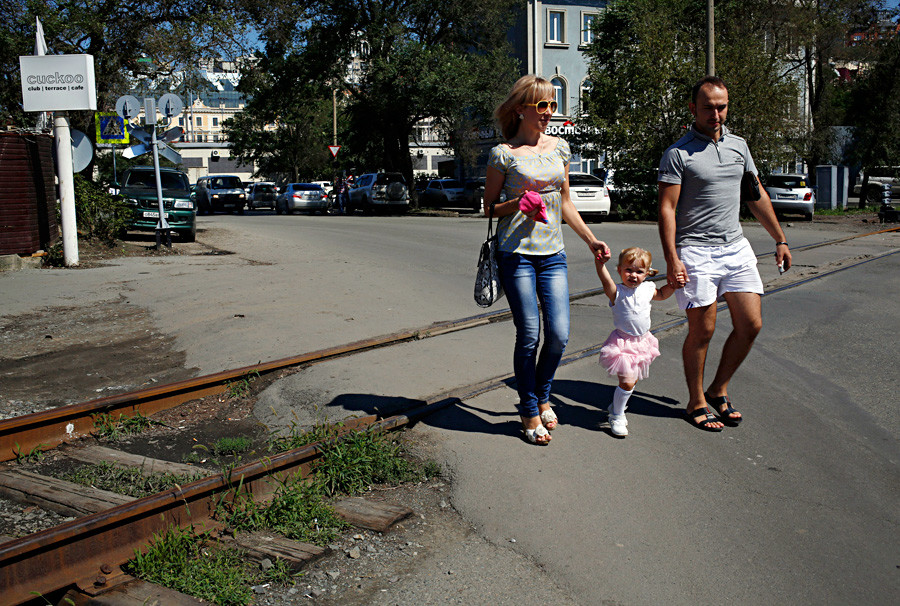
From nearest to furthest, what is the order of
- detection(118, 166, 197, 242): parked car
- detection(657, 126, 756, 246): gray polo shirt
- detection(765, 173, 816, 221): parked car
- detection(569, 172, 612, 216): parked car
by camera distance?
detection(657, 126, 756, 246): gray polo shirt → detection(118, 166, 197, 242): parked car → detection(569, 172, 612, 216): parked car → detection(765, 173, 816, 221): parked car

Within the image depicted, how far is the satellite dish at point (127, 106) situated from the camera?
1575 centimetres

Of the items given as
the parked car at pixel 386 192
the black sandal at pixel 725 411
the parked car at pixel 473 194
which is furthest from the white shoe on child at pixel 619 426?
the parked car at pixel 473 194

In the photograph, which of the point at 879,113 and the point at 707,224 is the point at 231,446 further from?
the point at 879,113

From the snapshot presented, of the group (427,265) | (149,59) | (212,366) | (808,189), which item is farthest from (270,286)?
(808,189)

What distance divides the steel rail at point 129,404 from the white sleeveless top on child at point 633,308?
113 inches

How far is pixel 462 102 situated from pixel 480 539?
2990 cm

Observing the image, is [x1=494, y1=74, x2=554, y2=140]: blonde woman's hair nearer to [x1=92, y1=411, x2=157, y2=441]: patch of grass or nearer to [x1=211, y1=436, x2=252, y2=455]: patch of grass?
[x1=211, y1=436, x2=252, y2=455]: patch of grass

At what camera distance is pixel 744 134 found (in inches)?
1011

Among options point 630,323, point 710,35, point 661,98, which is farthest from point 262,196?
point 630,323

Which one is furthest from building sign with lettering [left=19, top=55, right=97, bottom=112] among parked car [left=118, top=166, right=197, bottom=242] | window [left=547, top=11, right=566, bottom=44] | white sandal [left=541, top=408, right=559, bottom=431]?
window [left=547, top=11, right=566, bottom=44]

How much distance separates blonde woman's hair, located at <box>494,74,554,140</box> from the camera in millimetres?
4301

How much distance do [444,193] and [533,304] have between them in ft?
117

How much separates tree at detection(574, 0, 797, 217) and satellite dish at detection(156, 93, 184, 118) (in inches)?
549

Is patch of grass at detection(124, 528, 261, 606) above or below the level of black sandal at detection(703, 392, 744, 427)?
below
